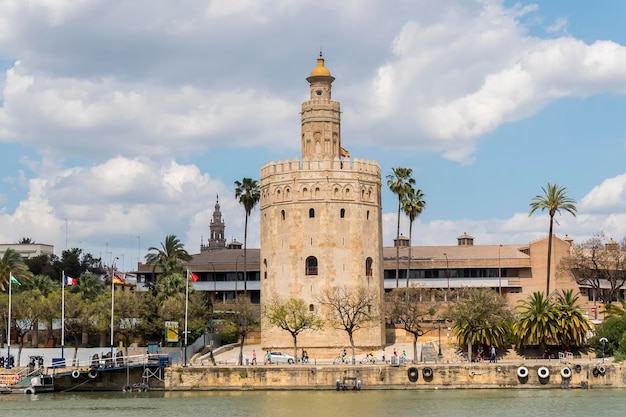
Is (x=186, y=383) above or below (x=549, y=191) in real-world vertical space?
below

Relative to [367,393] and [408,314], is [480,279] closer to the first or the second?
[408,314]

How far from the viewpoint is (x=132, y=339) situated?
77.1 meters

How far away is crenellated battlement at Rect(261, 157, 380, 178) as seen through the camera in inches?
2923

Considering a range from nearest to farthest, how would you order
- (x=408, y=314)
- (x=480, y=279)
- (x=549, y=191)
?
(x=408, y=314) < (x=549, y=191) < (x=480, y=279)

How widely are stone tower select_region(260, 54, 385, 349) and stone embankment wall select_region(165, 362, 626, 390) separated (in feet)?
37.3

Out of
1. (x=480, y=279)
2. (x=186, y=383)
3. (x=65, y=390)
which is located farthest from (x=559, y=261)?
(x=65, y=390)

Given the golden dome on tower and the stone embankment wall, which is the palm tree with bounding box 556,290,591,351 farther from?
the golden dome on tower

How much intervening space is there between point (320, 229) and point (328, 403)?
20945 millimetres

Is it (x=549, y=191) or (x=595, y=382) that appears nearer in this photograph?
(x=595, y=382)

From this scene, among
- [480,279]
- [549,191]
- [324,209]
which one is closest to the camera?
[324,209]

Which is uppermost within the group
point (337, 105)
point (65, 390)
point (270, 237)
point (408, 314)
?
point (337, 105)

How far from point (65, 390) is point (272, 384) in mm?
13086

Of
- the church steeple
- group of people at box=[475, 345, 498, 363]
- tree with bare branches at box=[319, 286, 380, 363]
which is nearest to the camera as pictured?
group of people at box=[475, 345, 498, 363]

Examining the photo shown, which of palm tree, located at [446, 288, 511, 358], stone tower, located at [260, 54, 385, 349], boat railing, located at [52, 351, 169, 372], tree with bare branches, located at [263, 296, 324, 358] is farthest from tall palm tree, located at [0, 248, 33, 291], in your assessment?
palm tree, located at [446, 288, 511, 358]
